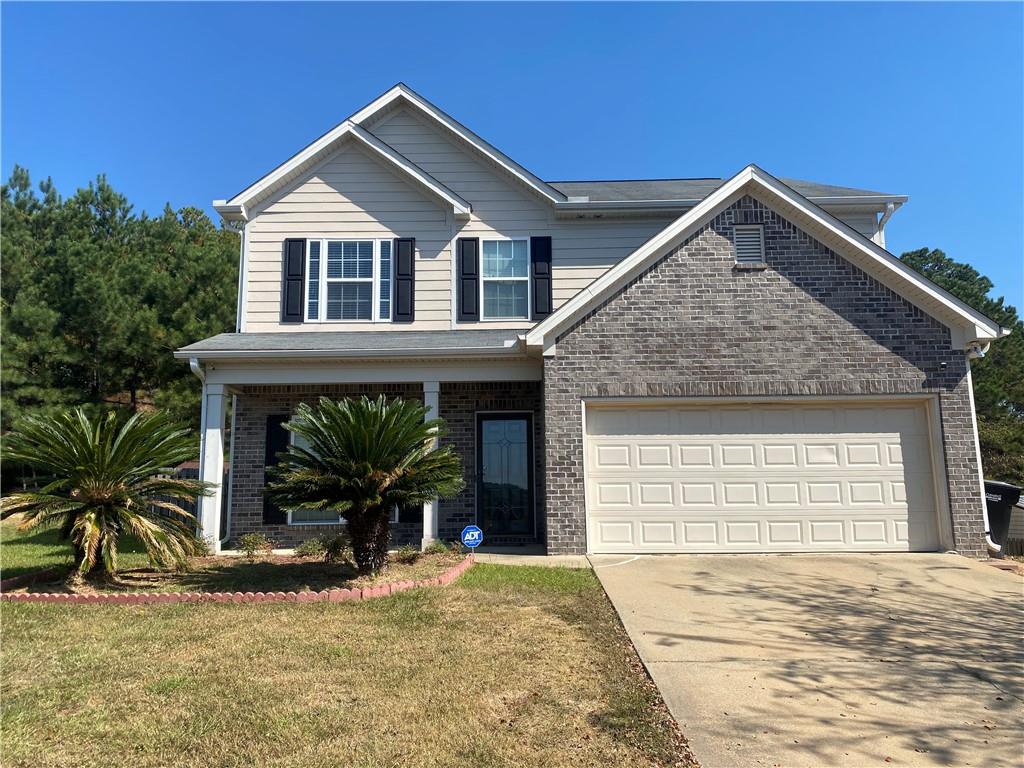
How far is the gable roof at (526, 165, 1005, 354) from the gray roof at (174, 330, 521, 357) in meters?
1.22

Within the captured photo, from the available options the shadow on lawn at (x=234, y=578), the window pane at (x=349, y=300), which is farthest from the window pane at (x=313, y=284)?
the shadow on lawn at (x=234, y=578)

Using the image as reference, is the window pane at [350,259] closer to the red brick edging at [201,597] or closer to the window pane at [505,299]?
the window pane at [505,299]

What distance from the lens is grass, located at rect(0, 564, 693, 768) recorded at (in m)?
3.44

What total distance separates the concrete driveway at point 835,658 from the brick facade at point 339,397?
3.52 meters

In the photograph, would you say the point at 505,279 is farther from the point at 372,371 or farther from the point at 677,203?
the point at 677,203

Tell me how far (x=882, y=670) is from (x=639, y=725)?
85.5 inches

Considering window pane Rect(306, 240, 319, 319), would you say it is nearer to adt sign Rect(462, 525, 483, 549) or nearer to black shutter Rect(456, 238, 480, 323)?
black shutter Rect(456, 238, 480, 323)

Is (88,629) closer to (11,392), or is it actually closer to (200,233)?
(11,392)

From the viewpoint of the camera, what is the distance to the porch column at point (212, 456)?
32.9ft

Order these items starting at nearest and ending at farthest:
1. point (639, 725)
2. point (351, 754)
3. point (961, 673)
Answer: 1. point (351, 754)
2. point (639, 725)
3. point (961, 673)

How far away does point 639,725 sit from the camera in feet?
12.3

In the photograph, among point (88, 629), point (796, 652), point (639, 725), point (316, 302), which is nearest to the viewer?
point (639, 725)

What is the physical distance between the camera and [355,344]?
1033cm

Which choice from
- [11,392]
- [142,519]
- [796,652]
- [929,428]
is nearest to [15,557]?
[142,519]
